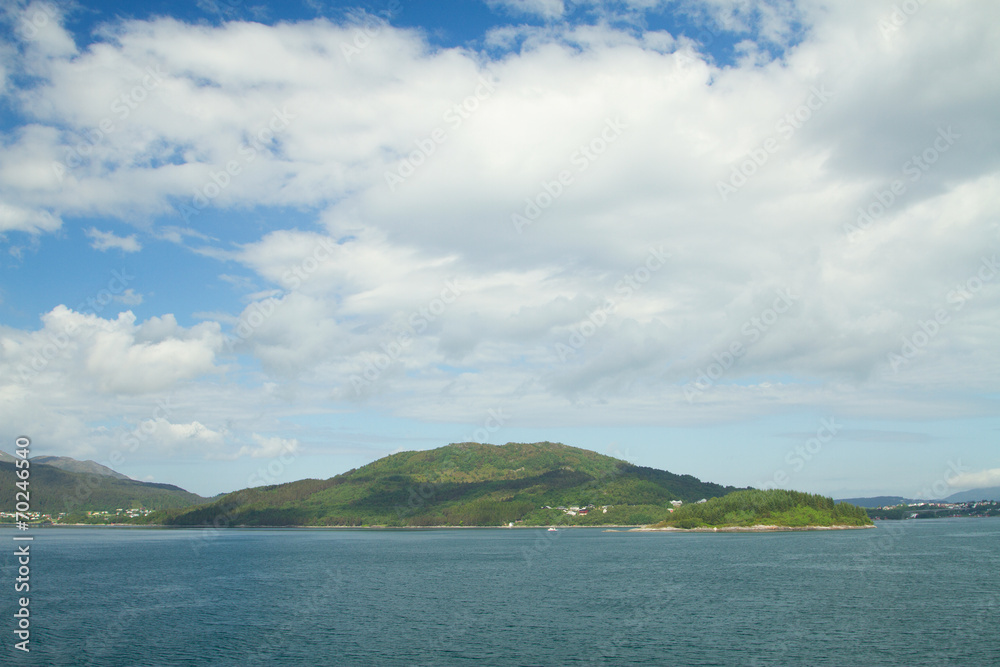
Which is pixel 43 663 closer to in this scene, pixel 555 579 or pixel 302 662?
pixel 302 662

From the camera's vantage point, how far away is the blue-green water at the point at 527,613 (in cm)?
4222

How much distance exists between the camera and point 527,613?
187ft

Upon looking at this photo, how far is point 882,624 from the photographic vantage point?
50.1 metres

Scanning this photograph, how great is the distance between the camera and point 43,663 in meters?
40.2

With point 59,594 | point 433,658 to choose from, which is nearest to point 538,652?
point 433,658

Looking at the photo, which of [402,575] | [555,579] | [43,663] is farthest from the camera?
[402,575]

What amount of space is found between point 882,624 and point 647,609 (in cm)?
1925

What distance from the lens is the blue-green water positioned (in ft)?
139

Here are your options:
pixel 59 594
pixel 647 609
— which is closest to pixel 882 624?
pixel 647 609

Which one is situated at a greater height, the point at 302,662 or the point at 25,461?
the point at 25,461

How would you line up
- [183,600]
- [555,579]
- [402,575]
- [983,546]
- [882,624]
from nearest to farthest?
[882,624] → [183,600] → [555,579] → [402,575] → [983,546]

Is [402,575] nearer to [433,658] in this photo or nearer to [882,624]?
[433,658]

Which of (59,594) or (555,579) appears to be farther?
(555,579)

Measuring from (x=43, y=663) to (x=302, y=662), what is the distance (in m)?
16.7
